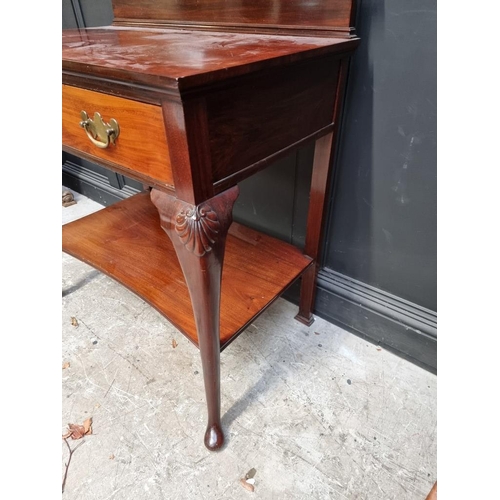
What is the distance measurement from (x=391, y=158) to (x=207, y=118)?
53cm

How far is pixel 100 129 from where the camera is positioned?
0.63 metres

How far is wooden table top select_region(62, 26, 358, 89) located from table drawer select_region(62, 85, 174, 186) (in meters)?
0.04

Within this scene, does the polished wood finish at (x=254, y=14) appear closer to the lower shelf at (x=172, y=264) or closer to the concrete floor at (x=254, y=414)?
the lower shelf at (x=172, y=264)

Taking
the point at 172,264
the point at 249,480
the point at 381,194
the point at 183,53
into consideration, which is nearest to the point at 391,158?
the point at 381,194

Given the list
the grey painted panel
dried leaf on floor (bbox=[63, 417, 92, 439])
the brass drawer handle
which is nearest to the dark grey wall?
the grey painted panel

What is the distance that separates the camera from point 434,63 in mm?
731

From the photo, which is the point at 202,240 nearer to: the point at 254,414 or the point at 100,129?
the point at 100,129

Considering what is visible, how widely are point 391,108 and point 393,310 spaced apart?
1.74 ft

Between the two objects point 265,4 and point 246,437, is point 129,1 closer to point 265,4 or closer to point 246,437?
point 265,4

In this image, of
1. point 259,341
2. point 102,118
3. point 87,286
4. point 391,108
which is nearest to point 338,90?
point 391,108

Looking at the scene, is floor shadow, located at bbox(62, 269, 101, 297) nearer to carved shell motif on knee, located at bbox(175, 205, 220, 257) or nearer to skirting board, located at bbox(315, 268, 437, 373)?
skirting board, located at bbox(315, 268, 437, 373)

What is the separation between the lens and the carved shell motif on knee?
563mm

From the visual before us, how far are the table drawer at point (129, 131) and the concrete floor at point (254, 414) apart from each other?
0.64 meters

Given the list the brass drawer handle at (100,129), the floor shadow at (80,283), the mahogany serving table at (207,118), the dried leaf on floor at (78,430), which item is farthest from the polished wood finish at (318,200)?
the floor shadow at (80,283)
